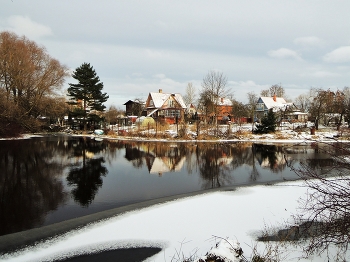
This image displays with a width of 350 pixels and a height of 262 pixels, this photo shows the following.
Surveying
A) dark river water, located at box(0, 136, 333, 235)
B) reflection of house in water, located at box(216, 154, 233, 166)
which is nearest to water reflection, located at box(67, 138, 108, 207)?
dark river water, located at box(0, 136, 333, 235)

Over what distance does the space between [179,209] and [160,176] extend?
4902 mm

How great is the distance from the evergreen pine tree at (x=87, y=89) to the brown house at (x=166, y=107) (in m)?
12.3

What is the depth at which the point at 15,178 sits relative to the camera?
37.1 feet

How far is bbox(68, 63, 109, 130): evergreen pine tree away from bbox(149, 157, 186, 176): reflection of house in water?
3062 cm

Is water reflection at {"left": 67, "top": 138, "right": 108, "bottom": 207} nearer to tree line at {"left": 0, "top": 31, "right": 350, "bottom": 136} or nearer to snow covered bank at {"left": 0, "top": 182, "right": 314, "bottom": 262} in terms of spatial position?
snow covered bank at {"left": 0, "top": 182, "right": 314, "bottom": 262}

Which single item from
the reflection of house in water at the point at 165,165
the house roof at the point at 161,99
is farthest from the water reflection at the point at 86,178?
the house roof at the point at 161,99

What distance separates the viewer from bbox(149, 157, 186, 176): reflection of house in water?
13.8 metres

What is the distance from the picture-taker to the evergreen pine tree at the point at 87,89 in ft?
144

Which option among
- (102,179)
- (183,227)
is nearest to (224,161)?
(102,179)

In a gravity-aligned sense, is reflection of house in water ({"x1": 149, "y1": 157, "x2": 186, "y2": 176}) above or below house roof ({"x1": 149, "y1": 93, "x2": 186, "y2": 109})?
below

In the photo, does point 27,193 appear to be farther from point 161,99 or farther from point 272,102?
point 272,102

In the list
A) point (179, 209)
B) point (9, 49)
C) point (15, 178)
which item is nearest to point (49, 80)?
point (9, 49)

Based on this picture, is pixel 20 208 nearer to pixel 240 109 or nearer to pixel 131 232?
pixel 131 232

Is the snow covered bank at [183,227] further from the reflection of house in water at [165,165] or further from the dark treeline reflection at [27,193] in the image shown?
the reflection of house in water at [165,165]
